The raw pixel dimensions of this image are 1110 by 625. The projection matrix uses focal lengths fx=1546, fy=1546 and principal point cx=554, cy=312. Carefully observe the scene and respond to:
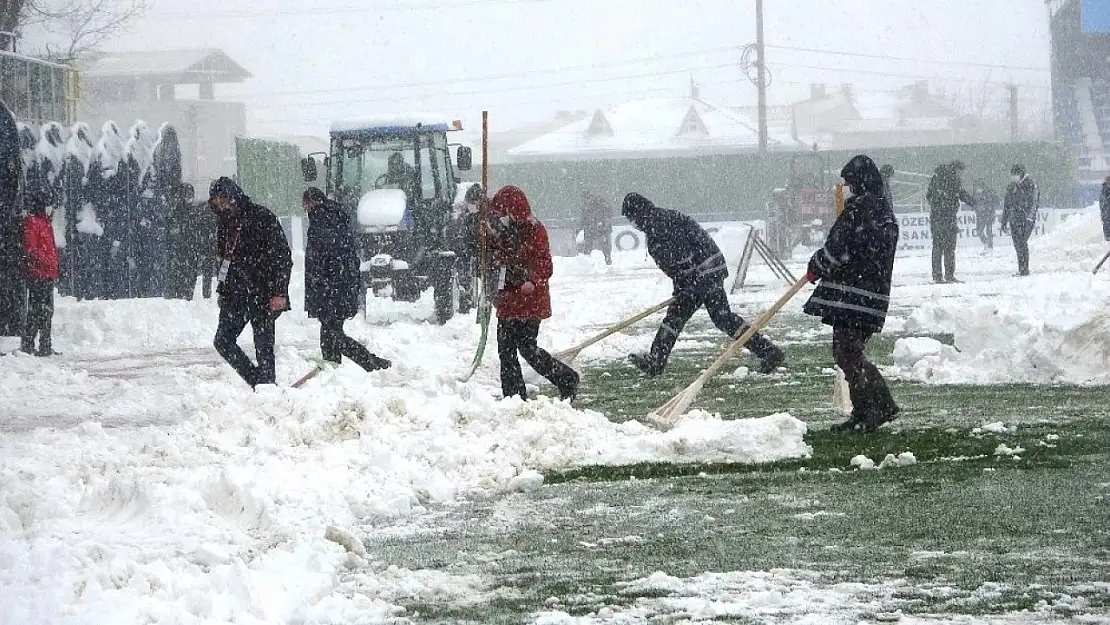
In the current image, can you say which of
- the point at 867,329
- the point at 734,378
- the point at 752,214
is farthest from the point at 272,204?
the point at 867,329

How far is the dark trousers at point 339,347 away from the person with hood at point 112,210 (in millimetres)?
10219

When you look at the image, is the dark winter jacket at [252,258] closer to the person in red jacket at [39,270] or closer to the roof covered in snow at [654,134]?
the person in red jacket at [39,270]

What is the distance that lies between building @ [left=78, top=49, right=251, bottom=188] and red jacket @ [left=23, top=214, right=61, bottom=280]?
51.0 meters

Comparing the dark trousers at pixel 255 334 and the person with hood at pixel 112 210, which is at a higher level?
the person with hood at pixel 112 210

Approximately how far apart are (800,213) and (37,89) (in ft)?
68.0

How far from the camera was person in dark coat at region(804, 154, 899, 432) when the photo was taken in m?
8.50

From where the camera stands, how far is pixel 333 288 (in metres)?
11.3

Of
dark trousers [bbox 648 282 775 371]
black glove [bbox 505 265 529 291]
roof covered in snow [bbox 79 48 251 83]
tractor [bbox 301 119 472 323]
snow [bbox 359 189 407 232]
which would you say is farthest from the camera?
roof covered in snow [bbox 79 48 251 83]

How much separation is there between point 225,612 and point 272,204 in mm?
29042

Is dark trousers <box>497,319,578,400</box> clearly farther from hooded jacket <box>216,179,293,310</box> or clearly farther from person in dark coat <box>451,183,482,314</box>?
person in dark coat <box>451,183,482,314</box>

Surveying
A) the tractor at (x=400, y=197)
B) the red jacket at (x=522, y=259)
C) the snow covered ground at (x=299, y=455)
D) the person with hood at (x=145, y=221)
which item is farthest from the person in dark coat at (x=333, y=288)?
the person with hood at (x=145, y=221)

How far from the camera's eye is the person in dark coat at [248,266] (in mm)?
10227

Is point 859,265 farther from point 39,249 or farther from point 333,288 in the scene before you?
point 39,249

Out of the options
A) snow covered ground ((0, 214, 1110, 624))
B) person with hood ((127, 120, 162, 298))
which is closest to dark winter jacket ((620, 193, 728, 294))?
snow covered ground ((0, 214, 1110, 624))
